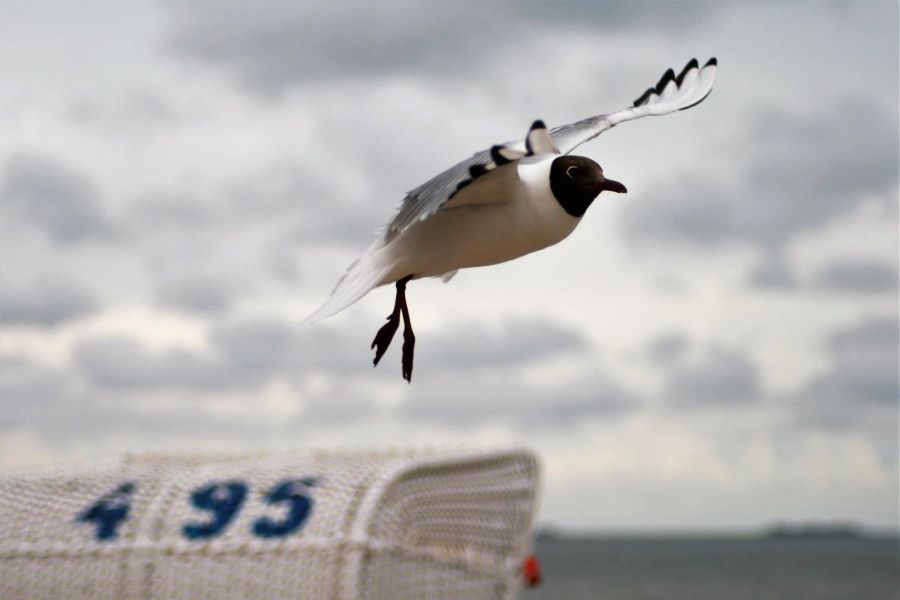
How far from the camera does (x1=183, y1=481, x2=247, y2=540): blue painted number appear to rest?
1019 cm

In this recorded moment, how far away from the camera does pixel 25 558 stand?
10727 mm

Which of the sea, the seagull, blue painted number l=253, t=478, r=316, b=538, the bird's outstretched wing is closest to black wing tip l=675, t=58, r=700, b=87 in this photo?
the bird's outstretched wing

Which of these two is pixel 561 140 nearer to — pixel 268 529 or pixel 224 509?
pixel 268 529

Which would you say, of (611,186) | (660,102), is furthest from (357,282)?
(660,102)

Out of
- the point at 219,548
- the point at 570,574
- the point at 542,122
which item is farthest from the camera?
the point at 570,574

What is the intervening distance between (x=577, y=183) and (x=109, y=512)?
7.68 metres

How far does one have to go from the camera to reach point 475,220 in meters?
4.00

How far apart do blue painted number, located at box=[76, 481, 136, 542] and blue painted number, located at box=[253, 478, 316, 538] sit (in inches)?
47.5

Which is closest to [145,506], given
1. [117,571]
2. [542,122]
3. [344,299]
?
[117,571]

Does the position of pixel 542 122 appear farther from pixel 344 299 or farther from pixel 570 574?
pixel 570 574

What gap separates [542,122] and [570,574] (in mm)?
77140

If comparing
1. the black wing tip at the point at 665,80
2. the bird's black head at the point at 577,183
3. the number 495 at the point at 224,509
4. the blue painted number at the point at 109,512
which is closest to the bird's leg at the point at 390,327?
the bird's black head at the point at 577,183

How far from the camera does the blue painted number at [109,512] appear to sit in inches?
415

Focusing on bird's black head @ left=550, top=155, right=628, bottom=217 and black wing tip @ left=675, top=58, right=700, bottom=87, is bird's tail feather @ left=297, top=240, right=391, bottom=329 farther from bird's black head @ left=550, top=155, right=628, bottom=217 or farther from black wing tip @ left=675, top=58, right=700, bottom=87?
black wing tip @ left=675, top=58, right=700, bottom=87
